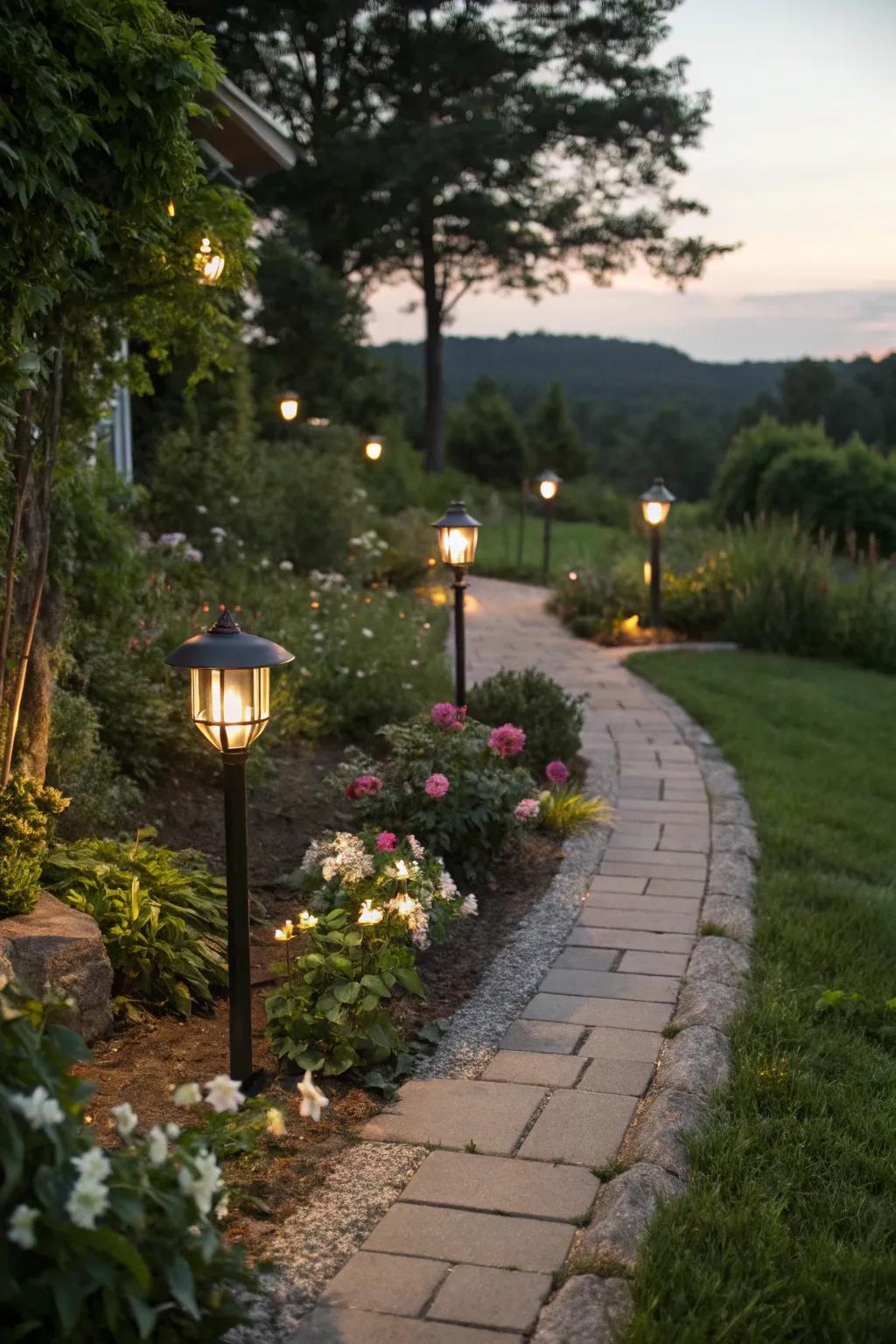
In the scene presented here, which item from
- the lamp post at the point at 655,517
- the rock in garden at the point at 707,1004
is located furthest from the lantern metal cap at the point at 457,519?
the lamp post at the point at 655,517

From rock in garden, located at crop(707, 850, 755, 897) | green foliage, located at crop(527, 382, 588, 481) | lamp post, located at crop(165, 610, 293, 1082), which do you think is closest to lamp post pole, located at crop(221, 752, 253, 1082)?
lamp post, located at crop(165, 610, 293, 1082)

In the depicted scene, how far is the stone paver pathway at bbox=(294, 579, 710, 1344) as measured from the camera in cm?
225

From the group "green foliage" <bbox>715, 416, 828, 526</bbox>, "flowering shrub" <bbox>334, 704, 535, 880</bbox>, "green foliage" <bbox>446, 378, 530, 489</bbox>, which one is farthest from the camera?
"green foliage" <bbox>446, 378, 530, 489</bbox>

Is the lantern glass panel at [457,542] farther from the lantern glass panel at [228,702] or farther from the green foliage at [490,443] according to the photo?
the green foliage at [490,443]

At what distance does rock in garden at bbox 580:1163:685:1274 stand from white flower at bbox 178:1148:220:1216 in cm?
87

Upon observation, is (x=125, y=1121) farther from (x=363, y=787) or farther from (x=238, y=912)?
(x=363, y=787)

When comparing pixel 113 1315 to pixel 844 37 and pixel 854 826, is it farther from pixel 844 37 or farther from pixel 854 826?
pixel 844 37

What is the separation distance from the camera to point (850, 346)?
2752 cm

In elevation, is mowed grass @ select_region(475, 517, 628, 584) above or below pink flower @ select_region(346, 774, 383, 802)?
above

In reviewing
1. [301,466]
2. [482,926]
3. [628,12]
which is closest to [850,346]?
[628,12]

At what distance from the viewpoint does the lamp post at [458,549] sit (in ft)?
→ 20.1

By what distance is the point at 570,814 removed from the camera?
5.57m

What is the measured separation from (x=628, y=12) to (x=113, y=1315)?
24.4 m

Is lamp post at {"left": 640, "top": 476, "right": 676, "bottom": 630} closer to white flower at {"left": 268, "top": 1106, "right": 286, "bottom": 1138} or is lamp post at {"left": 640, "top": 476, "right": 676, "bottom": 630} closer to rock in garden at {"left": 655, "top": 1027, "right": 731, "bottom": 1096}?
rock in garden at {"left": 655, "top": 1027, "right": 731, "bottom": 1096}
